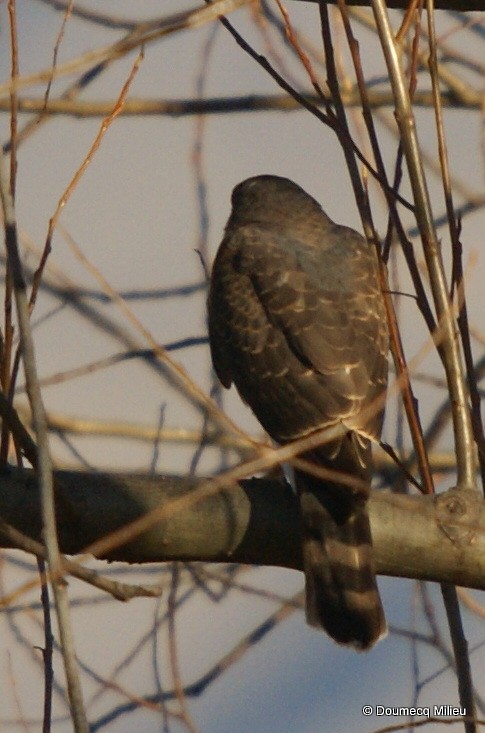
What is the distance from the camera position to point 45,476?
83.8 inches

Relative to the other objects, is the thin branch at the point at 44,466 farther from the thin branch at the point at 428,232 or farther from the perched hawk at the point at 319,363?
the perched hawk at the point at 319,363

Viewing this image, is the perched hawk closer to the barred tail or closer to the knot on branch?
the barred tail

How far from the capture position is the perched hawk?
386 centimetres

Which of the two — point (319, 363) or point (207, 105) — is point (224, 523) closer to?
point (319, 363)

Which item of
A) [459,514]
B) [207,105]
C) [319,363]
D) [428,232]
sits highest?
[207,105]

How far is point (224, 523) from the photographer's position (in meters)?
3.43

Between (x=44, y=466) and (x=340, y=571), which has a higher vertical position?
(x=340, y=571)

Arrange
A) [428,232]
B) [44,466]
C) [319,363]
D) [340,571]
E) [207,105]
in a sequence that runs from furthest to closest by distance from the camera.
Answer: [207,105]
[319,363]
[340,571]
[428,232]
[44,466]

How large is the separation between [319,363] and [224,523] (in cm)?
108

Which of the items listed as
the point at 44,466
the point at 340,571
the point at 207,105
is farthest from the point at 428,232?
the point at 207,105

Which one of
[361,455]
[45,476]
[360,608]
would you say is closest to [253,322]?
[361,455]

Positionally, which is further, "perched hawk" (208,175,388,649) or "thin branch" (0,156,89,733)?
"perched hawk" (208,175,388,649)

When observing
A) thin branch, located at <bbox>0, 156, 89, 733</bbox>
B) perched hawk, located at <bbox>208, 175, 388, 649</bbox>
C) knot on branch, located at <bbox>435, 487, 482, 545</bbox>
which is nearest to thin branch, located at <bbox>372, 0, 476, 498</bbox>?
knot on branch, located at <bbox>435, 487, 482, 545</bbox>

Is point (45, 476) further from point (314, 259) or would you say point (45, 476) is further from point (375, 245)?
point (314, 259)
